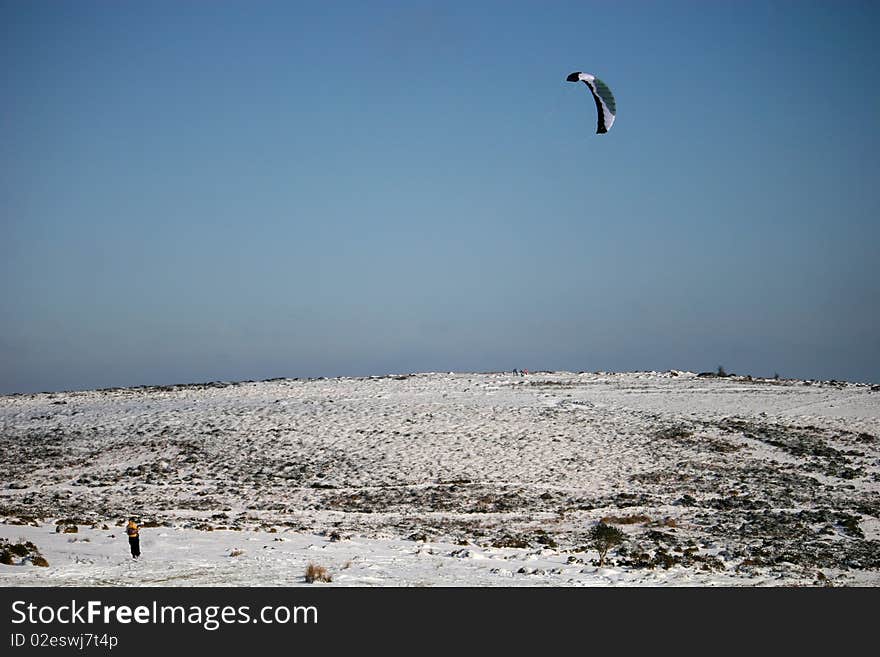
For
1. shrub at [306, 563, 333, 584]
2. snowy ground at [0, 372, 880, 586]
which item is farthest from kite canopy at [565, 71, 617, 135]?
shrub at [306, 563, 333, 584]

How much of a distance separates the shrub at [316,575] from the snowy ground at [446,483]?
261 mm

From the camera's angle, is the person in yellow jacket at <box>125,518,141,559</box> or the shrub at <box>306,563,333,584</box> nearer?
the shrub at <box>306,563,333,584</box>

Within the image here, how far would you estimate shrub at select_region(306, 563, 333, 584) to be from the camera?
1403 centimetres

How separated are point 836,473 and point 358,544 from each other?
1692 centimetres

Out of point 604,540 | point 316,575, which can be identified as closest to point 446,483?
point 604,540

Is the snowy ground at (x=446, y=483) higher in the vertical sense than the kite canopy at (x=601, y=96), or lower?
lower

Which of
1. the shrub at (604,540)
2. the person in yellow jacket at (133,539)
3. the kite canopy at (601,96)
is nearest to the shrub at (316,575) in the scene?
the person in yellow jacket at (133,539)

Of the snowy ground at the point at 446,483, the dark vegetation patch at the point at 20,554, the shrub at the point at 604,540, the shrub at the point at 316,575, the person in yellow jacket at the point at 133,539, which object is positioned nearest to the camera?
the shrub at the point at 316,575

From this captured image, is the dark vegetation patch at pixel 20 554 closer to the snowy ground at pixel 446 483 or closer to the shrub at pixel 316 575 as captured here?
the snowy ground at pixel 446 483

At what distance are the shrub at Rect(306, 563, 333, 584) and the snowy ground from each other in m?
0.26

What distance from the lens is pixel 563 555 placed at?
57.6ft

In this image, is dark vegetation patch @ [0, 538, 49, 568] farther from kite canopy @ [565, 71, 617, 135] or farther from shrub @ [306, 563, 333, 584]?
kite canopy @ [565, 71, 617, 135]

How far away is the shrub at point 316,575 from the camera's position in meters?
14.0

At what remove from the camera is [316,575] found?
14109mm
